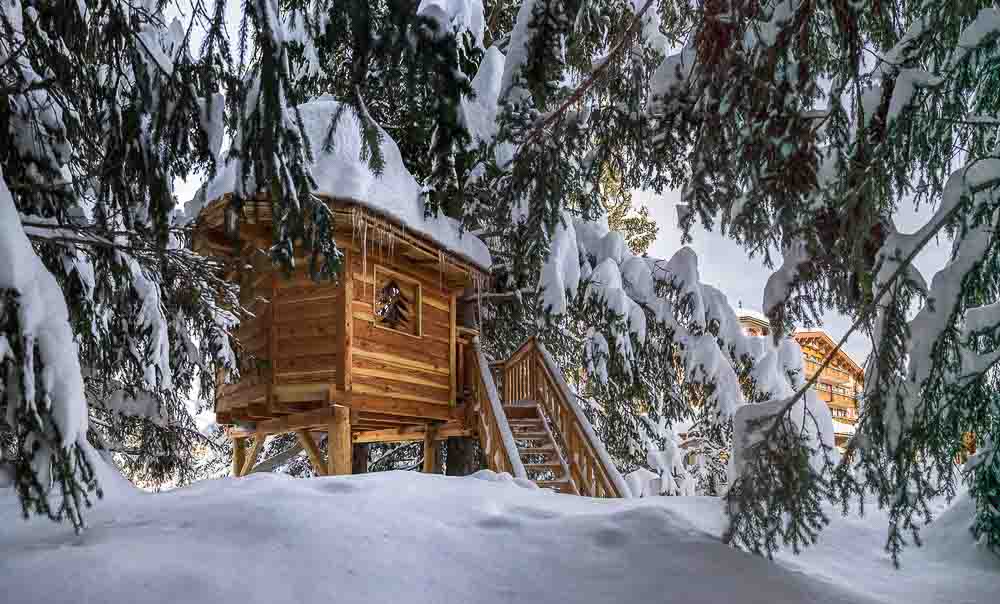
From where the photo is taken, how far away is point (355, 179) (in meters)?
7.70

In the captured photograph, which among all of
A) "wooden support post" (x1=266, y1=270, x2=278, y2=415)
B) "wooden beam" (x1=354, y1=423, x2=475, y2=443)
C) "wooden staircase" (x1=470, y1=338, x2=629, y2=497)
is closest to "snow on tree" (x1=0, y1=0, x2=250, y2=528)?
"wooden support post" (x1=266, y1=270, x2=278, y2=415)

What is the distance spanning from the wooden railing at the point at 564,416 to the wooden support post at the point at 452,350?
76 centimetres

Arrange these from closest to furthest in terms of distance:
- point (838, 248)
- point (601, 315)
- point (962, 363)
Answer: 1. point (962, 363)
2. point (838, 248)
3. point (601, 315)

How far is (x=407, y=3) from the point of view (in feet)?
9.22

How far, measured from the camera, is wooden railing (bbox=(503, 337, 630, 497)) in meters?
7.68

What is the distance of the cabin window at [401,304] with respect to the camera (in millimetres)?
9609

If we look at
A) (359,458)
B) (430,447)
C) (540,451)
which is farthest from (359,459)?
(540,451)

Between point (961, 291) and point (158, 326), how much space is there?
A: 4402 millimetres

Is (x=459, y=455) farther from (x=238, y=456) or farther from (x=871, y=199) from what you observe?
(x=871, y=199)

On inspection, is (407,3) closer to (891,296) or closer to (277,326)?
(891,296)

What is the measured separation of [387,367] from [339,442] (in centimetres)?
121

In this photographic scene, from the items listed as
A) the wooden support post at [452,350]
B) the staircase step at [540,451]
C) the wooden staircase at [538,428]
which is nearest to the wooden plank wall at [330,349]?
the wooden support post at [452,350]

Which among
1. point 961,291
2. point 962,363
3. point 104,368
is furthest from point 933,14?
point 104,368

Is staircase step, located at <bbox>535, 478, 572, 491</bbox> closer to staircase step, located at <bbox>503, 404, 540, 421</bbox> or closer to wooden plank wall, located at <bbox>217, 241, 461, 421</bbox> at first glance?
staircase step, located at <bbox>503, 404, 540, 421</bbox>
